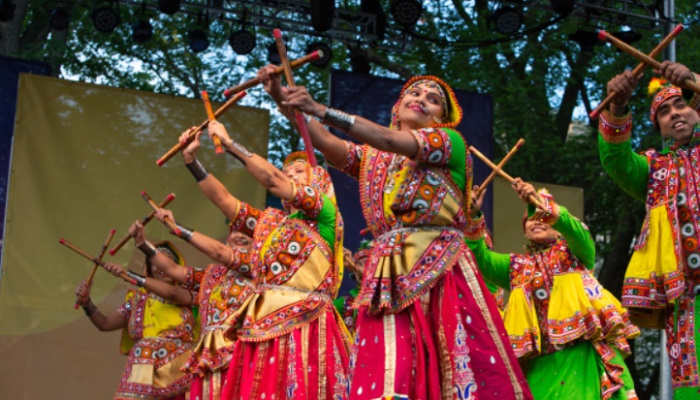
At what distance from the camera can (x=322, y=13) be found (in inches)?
294

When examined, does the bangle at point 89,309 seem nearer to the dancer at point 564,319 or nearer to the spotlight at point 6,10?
the spotlight at point 6,10

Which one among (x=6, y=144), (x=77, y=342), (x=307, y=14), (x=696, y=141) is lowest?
(x=77, y=342)

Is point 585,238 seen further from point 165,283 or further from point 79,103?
point 79,103

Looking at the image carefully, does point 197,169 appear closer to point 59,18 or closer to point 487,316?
point 487,316

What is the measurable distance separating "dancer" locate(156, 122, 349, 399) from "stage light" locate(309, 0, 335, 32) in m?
2.76

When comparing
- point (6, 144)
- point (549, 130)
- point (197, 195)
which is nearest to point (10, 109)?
point (6, 144)

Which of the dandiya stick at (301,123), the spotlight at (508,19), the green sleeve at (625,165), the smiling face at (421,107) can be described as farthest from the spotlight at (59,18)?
the green sleeve at (625,165)

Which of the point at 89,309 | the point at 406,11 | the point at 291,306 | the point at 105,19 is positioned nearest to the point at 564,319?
A: the point at 291,306

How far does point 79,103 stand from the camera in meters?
7.70

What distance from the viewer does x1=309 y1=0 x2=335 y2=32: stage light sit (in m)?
7.43

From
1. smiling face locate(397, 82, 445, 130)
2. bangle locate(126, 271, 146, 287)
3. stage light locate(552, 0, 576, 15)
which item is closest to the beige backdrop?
bangle locate(126, 271, 146, 287)

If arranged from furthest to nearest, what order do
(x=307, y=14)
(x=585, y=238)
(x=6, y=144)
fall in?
(x=307, y=14) → (x=6, y=144) → (x=585, y=238)

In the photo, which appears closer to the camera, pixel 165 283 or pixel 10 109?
pixel 165 283

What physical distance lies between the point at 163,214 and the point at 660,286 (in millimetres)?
3680
